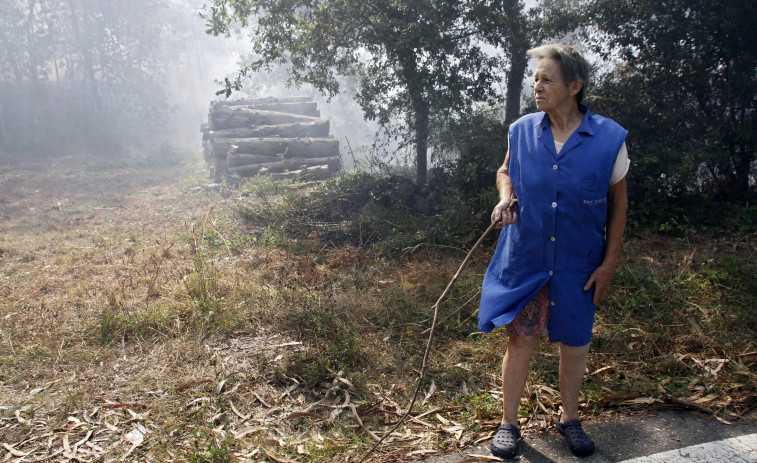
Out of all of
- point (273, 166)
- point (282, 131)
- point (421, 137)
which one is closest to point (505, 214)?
point (421, 137)

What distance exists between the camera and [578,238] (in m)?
2.35

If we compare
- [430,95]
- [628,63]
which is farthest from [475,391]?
[628,63]

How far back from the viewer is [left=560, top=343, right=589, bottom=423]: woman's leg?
2.49 metres

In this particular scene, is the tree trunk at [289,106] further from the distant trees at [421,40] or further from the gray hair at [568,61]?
the gray hair at [568,61]

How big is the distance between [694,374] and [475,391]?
54.7 inches

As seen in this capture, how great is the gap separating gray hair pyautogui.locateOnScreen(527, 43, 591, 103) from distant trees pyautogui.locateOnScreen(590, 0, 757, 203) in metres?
4.68

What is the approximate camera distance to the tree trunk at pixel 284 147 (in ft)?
43.6

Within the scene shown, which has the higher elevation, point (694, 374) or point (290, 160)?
point (290, 160)

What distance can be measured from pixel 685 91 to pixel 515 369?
6460 mm

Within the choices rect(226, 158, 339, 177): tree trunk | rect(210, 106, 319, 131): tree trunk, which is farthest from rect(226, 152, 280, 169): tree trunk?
rect(210, 106, 319, 131): tree trunk

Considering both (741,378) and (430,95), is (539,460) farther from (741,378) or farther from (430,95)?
(430,95)

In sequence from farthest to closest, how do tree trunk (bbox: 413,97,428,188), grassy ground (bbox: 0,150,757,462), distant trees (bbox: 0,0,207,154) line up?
distant trees (bbox: 0,0,207,154) < tree trunk (bbox: 413,97,428,188) < grassy ground (bbox: 0,150,757,462)

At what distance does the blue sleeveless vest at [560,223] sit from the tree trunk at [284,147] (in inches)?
440

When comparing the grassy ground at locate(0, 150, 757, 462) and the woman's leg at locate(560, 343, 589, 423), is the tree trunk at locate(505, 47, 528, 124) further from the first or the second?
the woman's leg at locate(560, 343, 589, 423)
